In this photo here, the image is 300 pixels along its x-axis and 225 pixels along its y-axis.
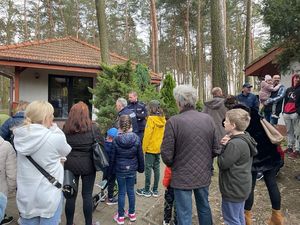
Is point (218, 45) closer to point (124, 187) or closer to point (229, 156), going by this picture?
point (124, 187)

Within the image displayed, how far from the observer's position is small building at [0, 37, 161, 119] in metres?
12.4

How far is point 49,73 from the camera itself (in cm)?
1372

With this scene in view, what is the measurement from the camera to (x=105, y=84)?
30.2ft

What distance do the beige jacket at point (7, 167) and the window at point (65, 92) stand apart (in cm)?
1071

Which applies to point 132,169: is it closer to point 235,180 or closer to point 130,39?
point 235,180

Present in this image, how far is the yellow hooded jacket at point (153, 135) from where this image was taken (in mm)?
5344

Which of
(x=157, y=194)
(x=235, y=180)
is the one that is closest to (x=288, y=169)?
(x=157, y=194)

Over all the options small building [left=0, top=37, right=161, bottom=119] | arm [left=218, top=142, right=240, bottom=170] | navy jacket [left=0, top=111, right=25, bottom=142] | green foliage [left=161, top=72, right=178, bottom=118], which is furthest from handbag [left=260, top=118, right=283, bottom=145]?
small building [left=0, top=37, right=161, bottom=119]

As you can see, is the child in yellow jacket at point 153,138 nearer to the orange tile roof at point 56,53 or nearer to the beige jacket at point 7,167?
the beige jacket at point 7,167

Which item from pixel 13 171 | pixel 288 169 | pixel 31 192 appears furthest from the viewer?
pixel 288 169

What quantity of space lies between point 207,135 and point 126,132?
1410 millimetres

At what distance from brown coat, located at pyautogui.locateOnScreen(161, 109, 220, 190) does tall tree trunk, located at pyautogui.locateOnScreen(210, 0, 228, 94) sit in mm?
4612

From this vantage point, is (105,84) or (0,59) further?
(0,59)

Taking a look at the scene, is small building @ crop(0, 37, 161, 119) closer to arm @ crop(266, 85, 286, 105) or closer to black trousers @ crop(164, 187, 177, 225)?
arm @ crop(266, 85, 286, 105)
